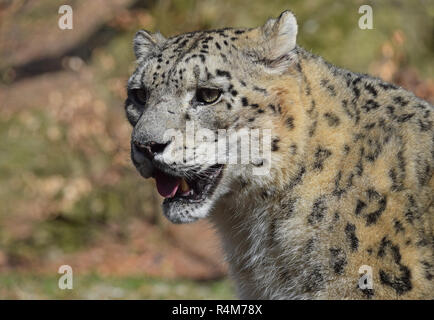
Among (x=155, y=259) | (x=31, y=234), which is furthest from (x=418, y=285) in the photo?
(x=31, y=234)

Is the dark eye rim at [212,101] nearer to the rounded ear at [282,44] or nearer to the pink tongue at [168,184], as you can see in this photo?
the rounded ear at [282,44]

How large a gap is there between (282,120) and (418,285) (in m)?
1.59

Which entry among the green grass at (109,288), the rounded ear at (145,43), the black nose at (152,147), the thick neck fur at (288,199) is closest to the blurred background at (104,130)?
the green grass at (109,288)

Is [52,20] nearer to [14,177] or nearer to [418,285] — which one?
[14,177]

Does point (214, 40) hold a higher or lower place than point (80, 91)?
lower

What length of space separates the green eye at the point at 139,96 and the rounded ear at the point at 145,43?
1.31 ft

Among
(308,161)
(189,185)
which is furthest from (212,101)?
(308,161)

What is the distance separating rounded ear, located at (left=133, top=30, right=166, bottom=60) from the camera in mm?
6221

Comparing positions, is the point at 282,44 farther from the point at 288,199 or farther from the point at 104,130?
the point at 104,130

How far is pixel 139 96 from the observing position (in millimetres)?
5895

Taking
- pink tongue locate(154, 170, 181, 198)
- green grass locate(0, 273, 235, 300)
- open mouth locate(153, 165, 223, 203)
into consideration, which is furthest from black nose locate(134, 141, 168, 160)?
green grass locate(0, 273, 235, 300)

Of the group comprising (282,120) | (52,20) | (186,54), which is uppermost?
(52,20)

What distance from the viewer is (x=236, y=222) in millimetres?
6023

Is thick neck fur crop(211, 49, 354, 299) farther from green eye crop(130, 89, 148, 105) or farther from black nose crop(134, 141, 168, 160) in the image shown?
green eye crop(130, 89, 148, 105)
